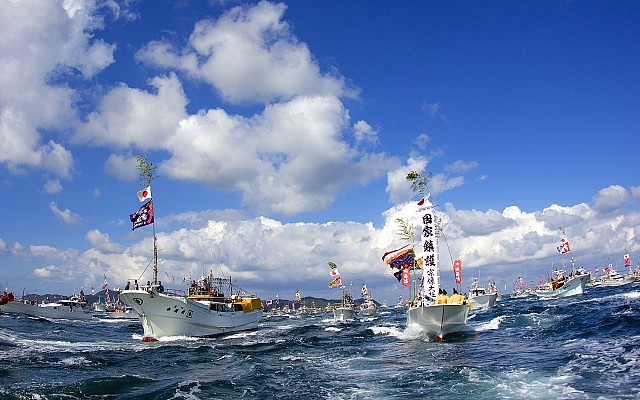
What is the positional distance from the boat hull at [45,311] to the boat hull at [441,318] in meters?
73.7

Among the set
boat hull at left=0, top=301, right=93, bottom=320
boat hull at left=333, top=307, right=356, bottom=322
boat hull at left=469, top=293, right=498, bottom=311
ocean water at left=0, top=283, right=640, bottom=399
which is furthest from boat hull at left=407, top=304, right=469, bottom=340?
boat hull at left=0, top=301, right=93, bottom=320

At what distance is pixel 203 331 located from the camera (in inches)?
1710

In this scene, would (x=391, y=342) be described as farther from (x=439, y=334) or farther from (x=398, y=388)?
(x=398, y=388)

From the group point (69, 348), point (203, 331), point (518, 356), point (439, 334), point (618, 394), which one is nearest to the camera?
point (618, 394)

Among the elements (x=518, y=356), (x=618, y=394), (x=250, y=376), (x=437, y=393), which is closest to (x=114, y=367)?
(x=250, y=376)

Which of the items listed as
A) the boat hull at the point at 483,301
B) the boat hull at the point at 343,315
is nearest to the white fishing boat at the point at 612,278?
the boat hull at the point at 483,301

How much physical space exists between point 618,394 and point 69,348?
33321 millimetres

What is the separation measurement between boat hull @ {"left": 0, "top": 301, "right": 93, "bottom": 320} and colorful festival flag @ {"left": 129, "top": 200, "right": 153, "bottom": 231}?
52.6 metres

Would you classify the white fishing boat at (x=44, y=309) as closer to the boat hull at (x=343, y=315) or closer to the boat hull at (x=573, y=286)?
the boat hull at (x=343, y=315)

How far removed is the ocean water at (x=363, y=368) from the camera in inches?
647

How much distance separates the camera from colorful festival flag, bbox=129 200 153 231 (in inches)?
1521

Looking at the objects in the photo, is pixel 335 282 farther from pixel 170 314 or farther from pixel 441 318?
pixel 441 318

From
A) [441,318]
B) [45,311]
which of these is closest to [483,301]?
[441,318]

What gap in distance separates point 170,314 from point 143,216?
29.3ft
